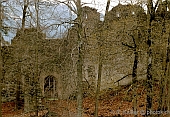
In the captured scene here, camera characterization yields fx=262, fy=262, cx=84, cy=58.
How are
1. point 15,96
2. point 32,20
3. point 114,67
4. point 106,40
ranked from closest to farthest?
point 106,40 < point 114,67 < point 32,20 < point 15,96

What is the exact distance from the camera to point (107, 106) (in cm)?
1653

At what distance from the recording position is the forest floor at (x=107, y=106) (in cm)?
1219

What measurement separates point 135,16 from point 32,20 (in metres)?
6.92

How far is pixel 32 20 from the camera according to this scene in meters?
15.2

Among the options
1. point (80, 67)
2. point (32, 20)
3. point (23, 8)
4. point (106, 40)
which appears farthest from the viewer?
point (23, 8)

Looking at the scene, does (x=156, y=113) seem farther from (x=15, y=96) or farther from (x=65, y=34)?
(x=15, y=96)

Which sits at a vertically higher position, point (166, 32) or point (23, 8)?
point (23, 8)

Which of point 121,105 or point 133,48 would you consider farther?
point 121,105

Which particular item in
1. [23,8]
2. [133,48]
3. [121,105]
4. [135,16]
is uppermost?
[23,8]

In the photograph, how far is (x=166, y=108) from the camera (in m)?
9.55

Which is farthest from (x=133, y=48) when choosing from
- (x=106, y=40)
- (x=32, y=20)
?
(x=32, y=20)

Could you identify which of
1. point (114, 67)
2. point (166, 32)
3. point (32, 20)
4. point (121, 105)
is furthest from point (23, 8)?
point (166, 32)

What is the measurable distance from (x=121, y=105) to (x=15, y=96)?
25.2ft

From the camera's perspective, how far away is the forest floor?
12.2 metres
